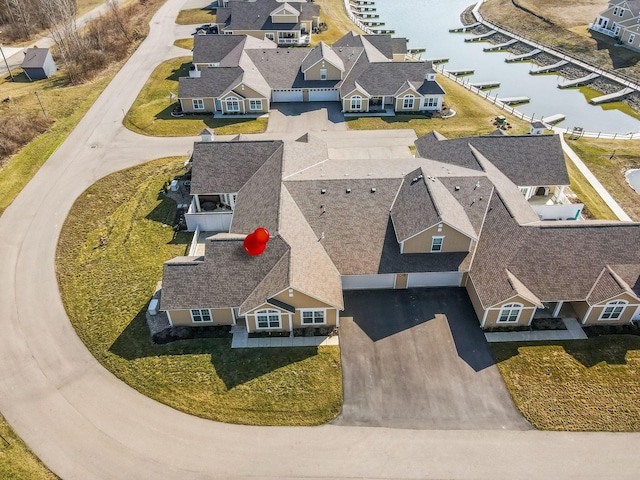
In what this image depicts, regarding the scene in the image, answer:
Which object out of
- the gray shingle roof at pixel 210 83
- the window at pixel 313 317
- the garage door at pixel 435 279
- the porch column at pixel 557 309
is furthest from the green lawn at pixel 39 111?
the porch column at pixel 557 309

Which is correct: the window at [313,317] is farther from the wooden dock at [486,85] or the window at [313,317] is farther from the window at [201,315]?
the wooden dock at [486,85]

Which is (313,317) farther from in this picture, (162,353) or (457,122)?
(457,122)

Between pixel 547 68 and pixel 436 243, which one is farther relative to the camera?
pixel 547 68

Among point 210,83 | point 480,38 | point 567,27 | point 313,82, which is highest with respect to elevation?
point 567,27

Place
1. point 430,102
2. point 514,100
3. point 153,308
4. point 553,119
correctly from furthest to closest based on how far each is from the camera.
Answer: point 514,100 → point 430,102 → point 553,119 → point 153,308

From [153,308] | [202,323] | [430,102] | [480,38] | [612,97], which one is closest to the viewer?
[202,323]

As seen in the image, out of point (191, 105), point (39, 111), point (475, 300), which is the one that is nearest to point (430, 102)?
point (191, 105)

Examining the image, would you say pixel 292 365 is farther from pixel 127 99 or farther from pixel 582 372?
pixel 127 99

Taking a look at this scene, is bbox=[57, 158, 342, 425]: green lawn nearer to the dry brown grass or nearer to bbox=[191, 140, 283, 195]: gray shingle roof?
bbox=[191, 140, 283, 195]: gray shingle roof
